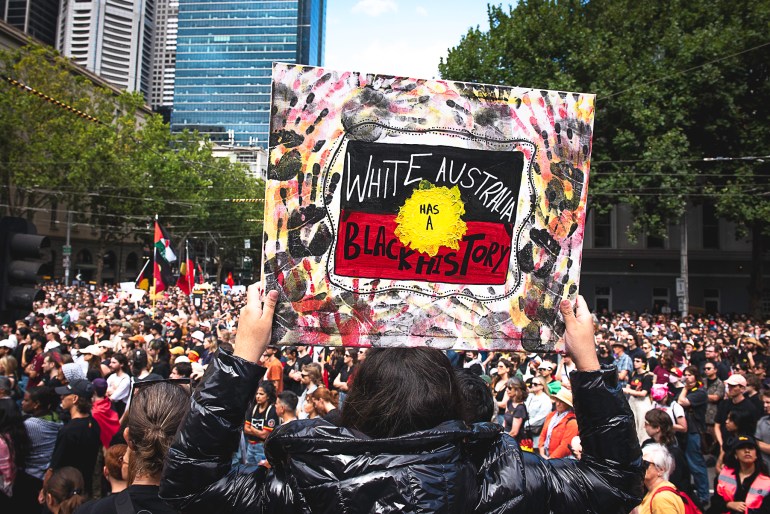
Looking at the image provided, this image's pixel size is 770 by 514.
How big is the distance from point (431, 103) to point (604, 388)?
1.25 metres

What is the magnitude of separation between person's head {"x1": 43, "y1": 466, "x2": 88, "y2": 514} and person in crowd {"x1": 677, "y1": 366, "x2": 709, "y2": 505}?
6.60 m

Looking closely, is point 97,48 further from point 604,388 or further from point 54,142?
point 604,388

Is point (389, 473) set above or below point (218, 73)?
below

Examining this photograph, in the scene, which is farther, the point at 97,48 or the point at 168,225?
the point at 97,48

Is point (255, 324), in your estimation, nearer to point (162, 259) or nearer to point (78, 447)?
point (78, 447)

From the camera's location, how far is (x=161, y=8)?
197500 mm

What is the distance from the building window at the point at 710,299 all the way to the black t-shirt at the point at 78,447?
3889 centimetres

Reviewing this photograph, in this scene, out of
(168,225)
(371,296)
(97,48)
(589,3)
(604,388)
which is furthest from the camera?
(97,48)

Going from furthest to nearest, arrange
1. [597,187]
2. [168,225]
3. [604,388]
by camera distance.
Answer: [168,225] → [597,187] → [604,388]

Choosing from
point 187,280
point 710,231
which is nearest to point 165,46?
point 710,231

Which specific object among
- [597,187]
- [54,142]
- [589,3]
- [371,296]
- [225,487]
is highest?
[589,3]

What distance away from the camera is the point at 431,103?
249 cm

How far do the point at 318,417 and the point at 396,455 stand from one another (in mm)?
460

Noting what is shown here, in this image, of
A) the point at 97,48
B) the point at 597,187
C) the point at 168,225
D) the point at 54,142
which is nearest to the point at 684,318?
the point at 597,187
